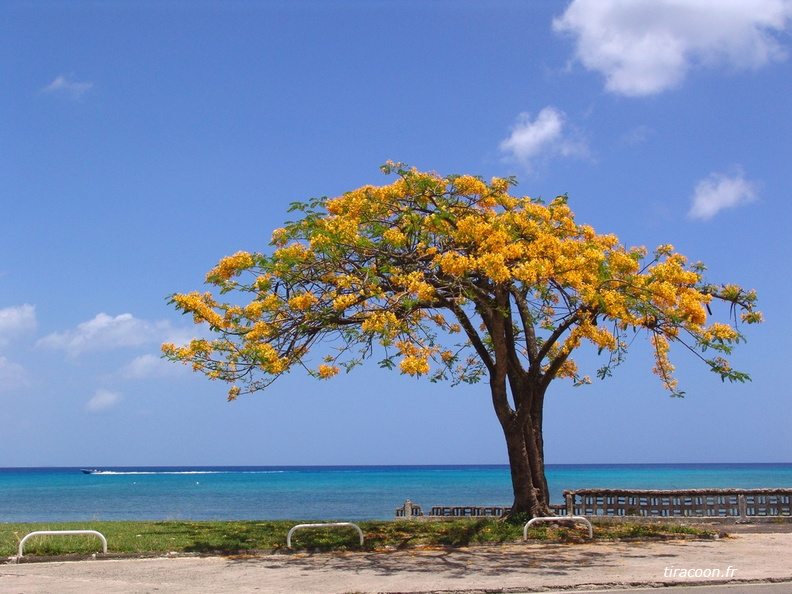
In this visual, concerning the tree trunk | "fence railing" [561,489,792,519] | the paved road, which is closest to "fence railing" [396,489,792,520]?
"fence railing" [561,489,792,519]

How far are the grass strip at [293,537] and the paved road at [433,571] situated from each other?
0.52 m

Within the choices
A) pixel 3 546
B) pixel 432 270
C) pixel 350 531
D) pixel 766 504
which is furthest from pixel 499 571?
pixel 766 504

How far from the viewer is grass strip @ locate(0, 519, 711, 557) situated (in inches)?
495

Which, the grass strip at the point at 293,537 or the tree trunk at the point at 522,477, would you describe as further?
the tree trunk at the point at 522,477

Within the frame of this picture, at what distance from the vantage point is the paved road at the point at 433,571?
31.9 feet

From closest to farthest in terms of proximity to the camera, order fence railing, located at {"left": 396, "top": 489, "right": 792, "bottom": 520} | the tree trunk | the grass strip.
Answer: the grass strip, the tree trunk, fence railing, located at {"left": 396, "top": 489, "right": 792, "bottom": 520}

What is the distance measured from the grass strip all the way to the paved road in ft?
1.71

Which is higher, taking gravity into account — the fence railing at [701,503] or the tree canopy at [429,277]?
the tree canopy at [429,277]

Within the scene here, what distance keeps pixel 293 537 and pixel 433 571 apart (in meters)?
3.81

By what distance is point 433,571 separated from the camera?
1076 centimetres

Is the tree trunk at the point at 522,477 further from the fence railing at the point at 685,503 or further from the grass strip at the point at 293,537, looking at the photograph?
the fence railing at the point at 685,503

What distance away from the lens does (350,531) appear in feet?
47.5

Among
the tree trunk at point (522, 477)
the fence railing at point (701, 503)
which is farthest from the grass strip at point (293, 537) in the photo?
the fence railing at point (701, 503)

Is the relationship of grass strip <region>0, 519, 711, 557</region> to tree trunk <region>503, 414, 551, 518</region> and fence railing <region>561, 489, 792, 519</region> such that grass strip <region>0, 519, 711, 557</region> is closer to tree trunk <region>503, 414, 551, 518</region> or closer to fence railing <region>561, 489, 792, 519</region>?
tree trunk <region>503, 414, 551, 518</region>
